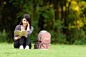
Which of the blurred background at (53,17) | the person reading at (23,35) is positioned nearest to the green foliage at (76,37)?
the blurred background at (53,17)

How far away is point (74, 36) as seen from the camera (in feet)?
63.0

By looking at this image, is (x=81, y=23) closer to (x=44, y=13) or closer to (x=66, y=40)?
(x=66, y=40)

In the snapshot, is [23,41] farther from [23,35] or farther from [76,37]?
[76,37]

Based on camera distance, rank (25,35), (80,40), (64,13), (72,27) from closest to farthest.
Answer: (25,35) < (80,40) < (72,27) < (64,13)

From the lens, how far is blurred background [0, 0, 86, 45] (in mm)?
18141

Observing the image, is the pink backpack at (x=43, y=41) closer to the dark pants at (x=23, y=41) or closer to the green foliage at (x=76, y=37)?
the dark pants at (x=23, y=41)

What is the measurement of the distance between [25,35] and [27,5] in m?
9.19

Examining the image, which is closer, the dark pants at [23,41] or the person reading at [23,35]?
the person reading at [23,35]

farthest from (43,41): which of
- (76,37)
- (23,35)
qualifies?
(76,37)

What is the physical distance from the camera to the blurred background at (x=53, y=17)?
18.1 metres

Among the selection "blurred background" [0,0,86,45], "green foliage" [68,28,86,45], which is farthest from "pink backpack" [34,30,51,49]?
"green foliage" [68,28,86,45]

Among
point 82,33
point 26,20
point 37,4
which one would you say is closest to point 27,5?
point 37,4

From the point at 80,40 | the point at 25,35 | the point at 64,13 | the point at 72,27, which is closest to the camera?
the point at 25,35

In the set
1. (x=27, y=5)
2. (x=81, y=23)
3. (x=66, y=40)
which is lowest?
(x=66, y=40)
